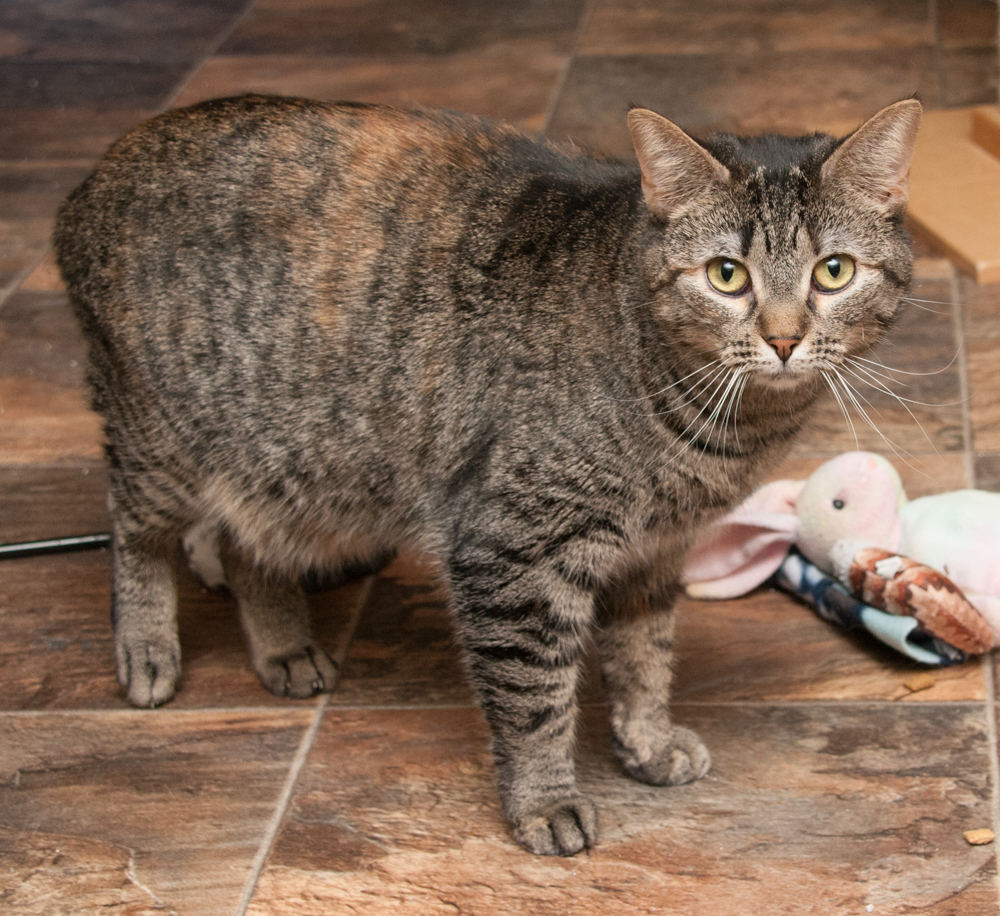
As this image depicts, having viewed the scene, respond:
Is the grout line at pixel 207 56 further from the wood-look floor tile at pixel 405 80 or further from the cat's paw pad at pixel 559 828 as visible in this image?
the cat's paw pad at pixel 559 828

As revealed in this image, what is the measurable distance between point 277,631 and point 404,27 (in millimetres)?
3490

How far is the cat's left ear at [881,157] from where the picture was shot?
1.60m

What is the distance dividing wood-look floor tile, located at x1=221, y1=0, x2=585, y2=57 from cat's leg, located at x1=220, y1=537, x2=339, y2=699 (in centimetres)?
307

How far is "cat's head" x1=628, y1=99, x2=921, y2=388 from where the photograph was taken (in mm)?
1604

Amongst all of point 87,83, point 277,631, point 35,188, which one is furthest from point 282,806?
point 87,83

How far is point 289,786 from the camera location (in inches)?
78.5

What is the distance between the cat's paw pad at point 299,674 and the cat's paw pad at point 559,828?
1.70 feet

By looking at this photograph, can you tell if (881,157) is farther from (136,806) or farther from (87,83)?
(87,83)

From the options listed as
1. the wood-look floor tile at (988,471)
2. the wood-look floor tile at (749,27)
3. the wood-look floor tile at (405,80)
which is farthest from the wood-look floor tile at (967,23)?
the wood-look floor tile at (988,471)

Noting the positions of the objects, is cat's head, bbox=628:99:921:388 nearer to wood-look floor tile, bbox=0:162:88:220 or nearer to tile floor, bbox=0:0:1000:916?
tile floor, bbox=0:0:1000:916

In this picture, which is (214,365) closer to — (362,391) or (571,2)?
(362,391)

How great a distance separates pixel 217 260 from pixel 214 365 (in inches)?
6.9

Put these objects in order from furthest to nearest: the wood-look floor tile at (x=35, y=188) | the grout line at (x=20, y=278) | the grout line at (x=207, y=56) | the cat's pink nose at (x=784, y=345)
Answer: the grout line at (x=207, y=56), the wood-look floor tile at (x=35, y=188), the grout line at (x=20, y=278), the cat's pink nose at (x=784, y=345)

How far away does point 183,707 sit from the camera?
219 cm
